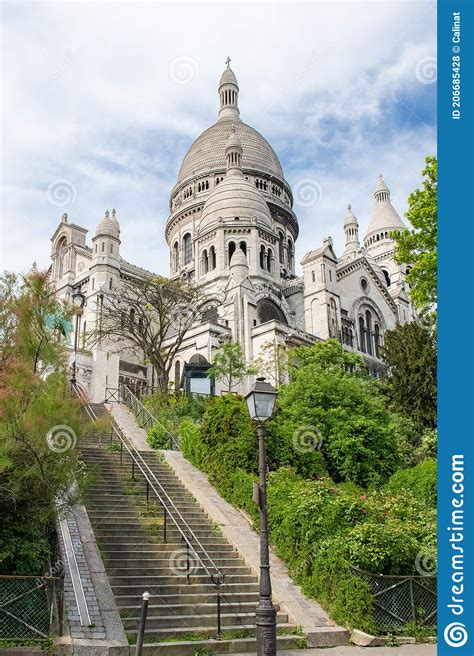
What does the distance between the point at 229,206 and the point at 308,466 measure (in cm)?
4137

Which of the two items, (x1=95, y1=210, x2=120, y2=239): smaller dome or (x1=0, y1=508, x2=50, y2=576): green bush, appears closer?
(x1=0, y1=508, x2=50, y2=576): green bush

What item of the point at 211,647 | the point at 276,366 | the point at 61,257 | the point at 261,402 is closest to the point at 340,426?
the point at 261,402

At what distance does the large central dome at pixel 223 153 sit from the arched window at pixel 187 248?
7.89 metres

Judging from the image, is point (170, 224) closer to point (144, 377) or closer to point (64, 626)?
point (144, 377)

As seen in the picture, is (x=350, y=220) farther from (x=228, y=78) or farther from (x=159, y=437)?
(x=159, y=437)

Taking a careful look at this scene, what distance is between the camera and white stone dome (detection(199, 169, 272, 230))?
58.0 meters

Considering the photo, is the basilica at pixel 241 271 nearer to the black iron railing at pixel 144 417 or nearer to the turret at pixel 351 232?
the turret at pixel 351 232

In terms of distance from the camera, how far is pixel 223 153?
241ft

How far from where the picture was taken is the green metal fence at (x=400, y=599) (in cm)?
1216

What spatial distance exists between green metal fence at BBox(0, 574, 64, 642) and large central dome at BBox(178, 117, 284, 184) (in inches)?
2549

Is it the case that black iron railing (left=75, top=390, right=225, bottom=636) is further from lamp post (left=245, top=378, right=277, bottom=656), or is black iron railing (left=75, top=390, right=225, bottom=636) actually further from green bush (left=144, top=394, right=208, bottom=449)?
lamp post (left=245, top=378, right=277, bottom=656)

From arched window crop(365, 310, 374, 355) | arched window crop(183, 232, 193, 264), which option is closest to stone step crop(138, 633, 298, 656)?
arched window crop(365, 310, 374, 355)

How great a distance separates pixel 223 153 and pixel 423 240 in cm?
5581

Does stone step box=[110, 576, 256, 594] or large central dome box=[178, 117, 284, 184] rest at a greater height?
large central dome box=[178, 117, 284, 184]
